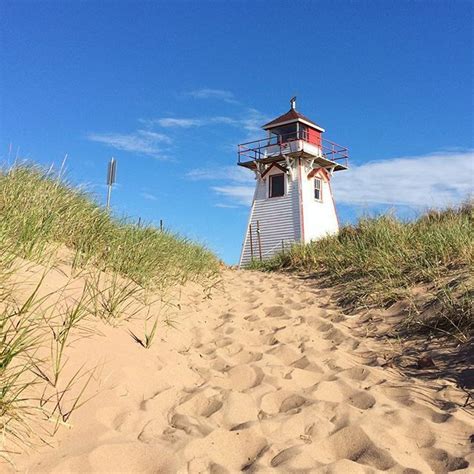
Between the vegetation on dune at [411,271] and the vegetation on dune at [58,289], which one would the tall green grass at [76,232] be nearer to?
the vegetation on dune at [58,289]

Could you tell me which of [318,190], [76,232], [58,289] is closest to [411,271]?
[76,232]

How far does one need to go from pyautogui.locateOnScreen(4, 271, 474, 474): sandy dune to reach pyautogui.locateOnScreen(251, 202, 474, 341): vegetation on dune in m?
0.78

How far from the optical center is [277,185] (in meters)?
23.0

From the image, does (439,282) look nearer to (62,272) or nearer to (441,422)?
(441,422)

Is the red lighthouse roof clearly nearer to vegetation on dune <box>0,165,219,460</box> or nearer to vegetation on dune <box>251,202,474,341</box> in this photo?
Answer: vegetation on dune <box>251,202,474,341</box>

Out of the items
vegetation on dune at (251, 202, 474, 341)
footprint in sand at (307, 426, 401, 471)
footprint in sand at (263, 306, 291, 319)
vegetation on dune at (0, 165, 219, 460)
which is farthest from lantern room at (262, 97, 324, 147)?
footprint in sand at (307, 426, 401, 471)

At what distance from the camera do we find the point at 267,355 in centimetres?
369

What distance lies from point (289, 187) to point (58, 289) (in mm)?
19500

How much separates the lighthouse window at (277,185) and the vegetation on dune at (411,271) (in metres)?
13.6

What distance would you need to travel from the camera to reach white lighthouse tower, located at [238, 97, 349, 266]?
21625 millimetres

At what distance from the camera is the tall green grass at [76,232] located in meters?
3.84

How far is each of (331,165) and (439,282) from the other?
20.1 m

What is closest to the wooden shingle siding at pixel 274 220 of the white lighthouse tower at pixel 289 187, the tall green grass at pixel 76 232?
the white lighthouse tower at pixel 289 187

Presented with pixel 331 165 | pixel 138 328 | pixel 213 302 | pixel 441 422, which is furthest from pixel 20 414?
pixel 331 165
